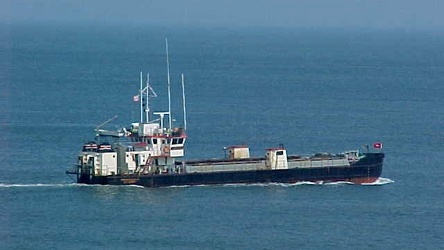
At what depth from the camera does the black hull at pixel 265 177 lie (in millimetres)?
103125

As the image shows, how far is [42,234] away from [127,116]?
61.9 m

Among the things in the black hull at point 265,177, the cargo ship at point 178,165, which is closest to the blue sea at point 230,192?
the black hull at point 265,177

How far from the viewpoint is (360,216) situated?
9512 cm

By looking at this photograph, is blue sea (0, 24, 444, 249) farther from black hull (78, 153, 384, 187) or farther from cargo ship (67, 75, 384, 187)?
cargo ship (67, 75, 384, 187)

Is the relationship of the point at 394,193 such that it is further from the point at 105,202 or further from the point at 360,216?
the point at 105,202

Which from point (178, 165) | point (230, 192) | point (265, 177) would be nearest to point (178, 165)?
point (178, 165)

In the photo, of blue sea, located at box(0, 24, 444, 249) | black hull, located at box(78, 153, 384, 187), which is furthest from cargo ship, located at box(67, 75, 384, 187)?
blue sea, located at box(0, 24, 444, 249)

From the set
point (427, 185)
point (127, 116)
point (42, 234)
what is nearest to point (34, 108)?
point (127, 116)

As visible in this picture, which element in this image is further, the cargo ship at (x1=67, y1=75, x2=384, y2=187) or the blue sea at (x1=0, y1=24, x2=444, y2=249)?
the cargo ship at (x1=67, y1=75, x2=384, y2=187)

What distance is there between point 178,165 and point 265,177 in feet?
17.9

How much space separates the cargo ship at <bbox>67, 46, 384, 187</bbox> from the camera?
339ft

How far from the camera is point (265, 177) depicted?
106188mm

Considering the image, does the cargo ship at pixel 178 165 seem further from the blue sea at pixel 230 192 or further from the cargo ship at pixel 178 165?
the blue sea at pixel 230 192

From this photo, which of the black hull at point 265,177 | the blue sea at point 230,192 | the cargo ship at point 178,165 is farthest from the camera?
the cargo ship at point 178,165
